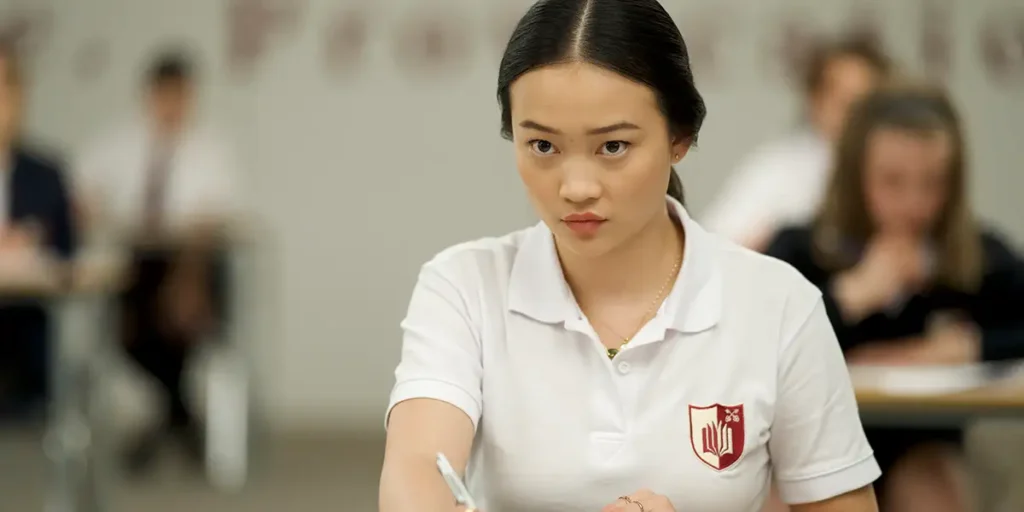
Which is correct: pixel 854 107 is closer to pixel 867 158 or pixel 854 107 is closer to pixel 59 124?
pixel 867 158

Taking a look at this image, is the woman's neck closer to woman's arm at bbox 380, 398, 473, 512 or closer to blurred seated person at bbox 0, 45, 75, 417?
woman's arm at bbox 380, 398, 473, 512

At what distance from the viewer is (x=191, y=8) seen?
6.02 m

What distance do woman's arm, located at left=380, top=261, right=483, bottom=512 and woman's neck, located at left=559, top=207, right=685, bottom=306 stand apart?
11 cm

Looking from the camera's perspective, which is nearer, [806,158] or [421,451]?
[421,451]

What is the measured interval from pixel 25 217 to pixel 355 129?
1726 millimetres

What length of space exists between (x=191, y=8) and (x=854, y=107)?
4.19 meters

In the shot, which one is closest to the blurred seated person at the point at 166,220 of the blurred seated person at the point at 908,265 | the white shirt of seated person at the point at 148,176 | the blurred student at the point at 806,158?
the white shirt of seated person at the point at 148,176

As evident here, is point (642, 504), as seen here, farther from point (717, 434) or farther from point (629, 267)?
point (629, 267)

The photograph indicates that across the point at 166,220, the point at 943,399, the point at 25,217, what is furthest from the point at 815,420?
the point at 166,220

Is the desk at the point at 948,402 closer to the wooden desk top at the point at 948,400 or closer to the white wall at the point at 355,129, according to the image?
the wooden desk top at the point at 948,400

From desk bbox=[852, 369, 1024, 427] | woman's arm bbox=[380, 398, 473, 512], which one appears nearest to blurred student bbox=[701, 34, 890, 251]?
desk bbox=[852, 369, 1024, 427]

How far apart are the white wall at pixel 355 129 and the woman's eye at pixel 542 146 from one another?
15.3 ft

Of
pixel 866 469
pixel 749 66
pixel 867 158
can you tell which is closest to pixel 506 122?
pixel 866 469

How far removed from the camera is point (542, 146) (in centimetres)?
115
